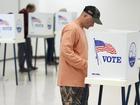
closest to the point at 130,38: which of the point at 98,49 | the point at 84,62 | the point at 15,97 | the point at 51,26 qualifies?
the point at 98,49

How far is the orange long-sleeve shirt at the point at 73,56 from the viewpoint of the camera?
127 inches

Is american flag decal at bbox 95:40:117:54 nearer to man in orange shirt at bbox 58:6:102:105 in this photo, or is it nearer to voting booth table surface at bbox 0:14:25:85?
man in orange shirt at bbox 58:6:102:105

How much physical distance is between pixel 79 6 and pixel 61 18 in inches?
79.1

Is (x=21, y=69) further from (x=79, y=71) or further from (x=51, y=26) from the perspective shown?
(x=79, y=71)

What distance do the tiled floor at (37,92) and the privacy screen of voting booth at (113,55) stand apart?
2.53 m

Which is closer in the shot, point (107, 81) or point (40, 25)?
point (107, 81)

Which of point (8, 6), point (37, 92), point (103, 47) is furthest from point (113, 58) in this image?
point (8, 6)

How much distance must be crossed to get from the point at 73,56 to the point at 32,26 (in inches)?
174

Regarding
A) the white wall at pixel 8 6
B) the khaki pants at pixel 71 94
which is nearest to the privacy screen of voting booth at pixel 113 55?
the khaki pants at pixel 71 94

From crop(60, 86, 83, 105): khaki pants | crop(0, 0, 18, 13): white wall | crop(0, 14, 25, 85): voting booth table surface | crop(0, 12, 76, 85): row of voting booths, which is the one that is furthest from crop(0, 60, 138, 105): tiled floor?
crop(0, 0, 18, 13): white wall

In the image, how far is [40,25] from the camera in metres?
7.61

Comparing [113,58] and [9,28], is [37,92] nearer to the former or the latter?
[9,28]

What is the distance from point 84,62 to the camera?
3.24m

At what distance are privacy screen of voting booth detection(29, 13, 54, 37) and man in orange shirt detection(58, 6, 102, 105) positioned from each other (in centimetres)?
422
